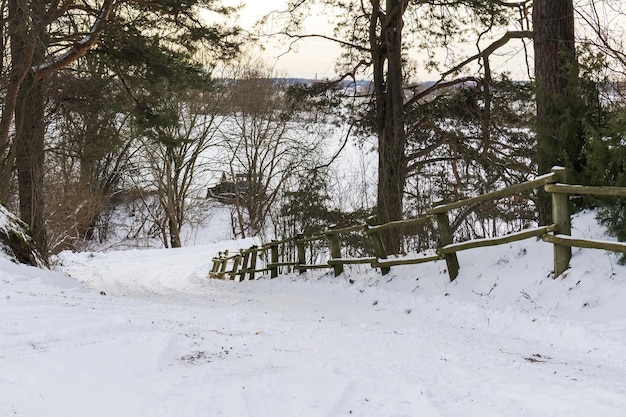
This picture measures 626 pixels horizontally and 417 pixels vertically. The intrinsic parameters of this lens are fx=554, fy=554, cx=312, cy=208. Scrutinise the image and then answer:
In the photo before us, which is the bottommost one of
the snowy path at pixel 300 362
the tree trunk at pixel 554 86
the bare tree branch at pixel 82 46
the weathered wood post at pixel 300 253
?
the snowy path at pixel 300 362

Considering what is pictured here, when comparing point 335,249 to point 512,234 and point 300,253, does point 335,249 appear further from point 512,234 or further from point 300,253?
point 512,234

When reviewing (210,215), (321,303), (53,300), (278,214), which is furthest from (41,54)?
(210,215)

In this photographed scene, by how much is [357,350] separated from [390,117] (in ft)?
31.3

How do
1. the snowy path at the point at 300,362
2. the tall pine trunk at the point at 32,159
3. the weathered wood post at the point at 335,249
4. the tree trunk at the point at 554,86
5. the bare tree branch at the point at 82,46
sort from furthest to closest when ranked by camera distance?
the tall pine trunk at the point at 32,159 → the bare tree branch at the point at 82,46 → the weathered wood post at the point at 335,249 → the tree trunk at the point at 554,86 → the snowy path at the point at 300,362

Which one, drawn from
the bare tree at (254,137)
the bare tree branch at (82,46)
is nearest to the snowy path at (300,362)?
the bare tree branch at (82,46)

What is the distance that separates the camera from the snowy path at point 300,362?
296 cm

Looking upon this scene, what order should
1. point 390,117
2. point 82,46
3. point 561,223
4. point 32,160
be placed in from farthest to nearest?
point 390,117
point 32,160
point 82,46
point 561,223

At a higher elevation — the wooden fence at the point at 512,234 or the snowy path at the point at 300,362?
the wooden fence at the point at 512,234

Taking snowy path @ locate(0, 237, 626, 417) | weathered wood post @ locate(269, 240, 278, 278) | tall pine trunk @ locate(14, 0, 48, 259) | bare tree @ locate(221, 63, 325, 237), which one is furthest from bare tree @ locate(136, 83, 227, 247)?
snowy path @ locate(0, 237, 626, 417)

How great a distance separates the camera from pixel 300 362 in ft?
13.0

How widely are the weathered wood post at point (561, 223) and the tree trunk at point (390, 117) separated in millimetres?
5314

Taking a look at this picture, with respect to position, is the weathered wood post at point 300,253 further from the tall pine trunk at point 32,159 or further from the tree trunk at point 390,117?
the tall pine trunk at point 32,159

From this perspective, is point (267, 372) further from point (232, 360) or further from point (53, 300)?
point (53, 300)

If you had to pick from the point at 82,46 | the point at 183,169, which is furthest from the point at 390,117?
the point at 183,169
